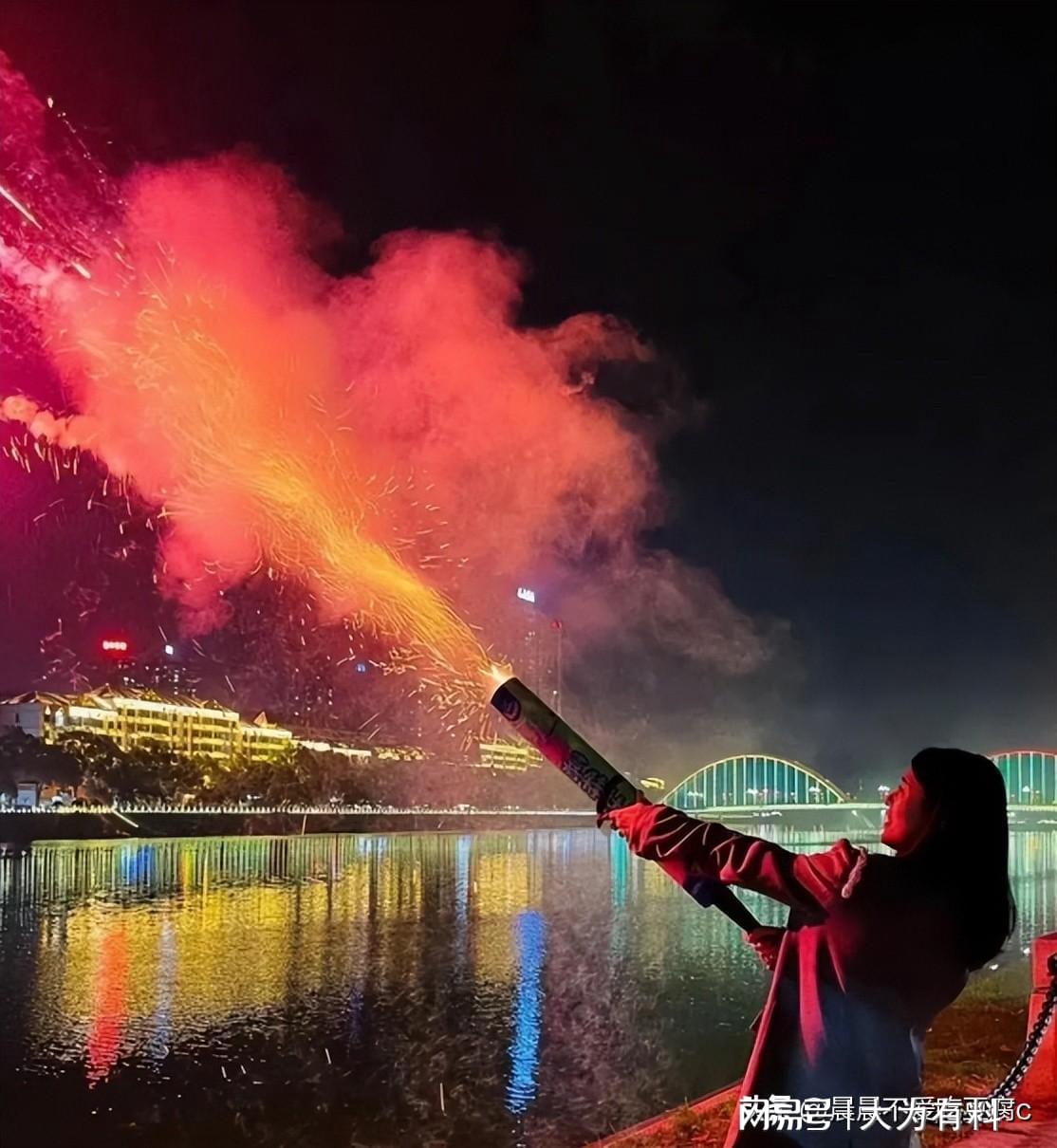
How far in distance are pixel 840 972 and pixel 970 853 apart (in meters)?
0.40

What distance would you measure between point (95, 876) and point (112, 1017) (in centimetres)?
2857

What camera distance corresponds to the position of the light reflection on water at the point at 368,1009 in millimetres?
11477

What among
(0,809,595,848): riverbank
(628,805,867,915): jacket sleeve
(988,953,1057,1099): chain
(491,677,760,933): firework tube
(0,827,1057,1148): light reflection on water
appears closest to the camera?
(628,805,867,915): jacket sleeve

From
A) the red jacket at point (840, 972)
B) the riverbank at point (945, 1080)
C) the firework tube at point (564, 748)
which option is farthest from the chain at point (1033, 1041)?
the red jacket at point (840, 972)

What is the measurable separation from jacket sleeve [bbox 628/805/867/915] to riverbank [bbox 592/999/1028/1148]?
328 cm

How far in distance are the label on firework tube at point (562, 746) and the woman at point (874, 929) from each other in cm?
46

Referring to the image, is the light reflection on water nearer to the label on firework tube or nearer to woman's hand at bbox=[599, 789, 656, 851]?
the label on firework tube

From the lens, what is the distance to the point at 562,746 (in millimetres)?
3330

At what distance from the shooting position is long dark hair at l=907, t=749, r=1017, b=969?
2.66m

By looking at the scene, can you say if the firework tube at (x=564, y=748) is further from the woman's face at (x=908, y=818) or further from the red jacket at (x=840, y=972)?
the woman's face at (x=908, y=818)

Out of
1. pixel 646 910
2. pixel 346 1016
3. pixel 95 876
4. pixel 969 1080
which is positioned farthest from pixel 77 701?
pixel 969 1080

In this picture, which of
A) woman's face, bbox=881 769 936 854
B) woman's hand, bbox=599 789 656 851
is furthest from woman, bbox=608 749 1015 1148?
woman's hand, bbox=599 789 656 851

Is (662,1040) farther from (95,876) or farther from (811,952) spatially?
(95,876)

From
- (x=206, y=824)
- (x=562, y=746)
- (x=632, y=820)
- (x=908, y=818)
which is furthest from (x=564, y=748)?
(x=206, y=824)
